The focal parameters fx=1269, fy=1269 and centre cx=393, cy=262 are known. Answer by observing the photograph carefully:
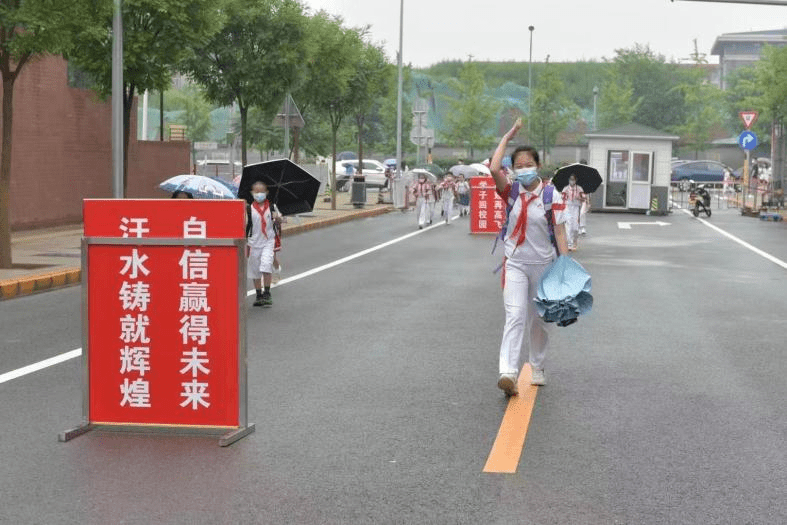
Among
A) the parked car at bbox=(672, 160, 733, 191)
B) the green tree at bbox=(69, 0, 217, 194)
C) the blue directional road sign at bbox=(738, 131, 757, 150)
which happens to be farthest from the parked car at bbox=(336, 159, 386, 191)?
the green tree at bbox=(69, 0, 217, 194)

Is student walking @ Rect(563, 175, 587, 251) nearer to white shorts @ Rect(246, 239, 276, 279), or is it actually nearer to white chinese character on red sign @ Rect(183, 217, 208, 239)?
white shorts @ Rect(246, 239, 276, 279)

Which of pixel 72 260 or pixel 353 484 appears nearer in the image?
pixel 353 484

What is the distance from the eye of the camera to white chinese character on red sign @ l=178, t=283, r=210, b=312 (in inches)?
272

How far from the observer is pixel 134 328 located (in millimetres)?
7000

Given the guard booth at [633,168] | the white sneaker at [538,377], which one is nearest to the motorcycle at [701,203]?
the guard booth at [633,168]

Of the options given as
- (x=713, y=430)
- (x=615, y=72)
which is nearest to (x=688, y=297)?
(x=713, y=430)

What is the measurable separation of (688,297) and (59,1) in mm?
8937

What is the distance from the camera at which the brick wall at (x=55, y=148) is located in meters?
26.3

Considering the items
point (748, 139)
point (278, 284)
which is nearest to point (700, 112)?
point (748, 139)

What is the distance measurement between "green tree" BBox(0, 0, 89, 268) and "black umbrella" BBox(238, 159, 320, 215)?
3838mm

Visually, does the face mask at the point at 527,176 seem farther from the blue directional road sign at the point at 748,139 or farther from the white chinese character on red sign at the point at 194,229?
the blue directional road sign at the point at 748,139

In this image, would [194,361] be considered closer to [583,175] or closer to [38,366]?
[38,366]

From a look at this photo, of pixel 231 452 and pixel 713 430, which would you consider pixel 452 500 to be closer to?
pixel 231 452

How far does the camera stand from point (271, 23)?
31938 mm
